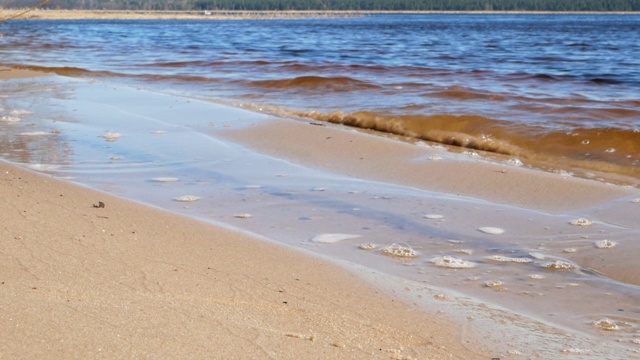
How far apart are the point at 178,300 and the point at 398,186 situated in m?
3.04

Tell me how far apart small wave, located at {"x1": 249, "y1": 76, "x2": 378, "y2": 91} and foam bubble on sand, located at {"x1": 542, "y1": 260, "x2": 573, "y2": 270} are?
30.3 ft

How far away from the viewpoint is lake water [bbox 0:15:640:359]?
365cm

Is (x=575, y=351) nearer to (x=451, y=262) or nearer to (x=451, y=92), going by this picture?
(x=451, y=262)

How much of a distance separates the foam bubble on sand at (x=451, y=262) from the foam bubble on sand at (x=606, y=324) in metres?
0.82

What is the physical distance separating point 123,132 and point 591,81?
9.88 meters

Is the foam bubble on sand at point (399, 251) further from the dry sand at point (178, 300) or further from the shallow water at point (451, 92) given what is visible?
the shallow water at point (451, 92)

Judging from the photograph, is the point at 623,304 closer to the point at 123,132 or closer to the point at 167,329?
the point at 167,329

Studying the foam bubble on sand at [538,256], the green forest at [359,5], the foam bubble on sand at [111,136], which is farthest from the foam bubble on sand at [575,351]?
the green forest at [359,5]

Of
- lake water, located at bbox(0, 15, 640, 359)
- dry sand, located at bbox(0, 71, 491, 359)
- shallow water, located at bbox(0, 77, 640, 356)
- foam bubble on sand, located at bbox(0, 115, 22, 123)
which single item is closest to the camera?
dry sand, located at bbox(0, 71, 491, 359)

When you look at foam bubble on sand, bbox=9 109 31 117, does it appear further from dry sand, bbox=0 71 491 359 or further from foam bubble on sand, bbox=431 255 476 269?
foam bubble on sand, bbox=431 255 476 269

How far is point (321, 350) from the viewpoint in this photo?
2.54 metres

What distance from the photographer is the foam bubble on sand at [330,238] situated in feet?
13.9

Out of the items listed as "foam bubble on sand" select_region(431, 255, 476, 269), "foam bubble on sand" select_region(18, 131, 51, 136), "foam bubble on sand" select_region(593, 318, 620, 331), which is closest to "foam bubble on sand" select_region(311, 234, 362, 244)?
"foam bubble on sand" select_region(431, 255, 476, 269)

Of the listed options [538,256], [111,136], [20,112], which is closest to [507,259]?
[538,256]
